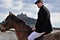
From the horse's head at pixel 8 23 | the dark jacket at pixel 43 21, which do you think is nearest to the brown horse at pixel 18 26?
the horse's head at pixel 8 23

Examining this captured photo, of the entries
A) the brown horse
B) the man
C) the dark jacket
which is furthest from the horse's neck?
the dark jacket

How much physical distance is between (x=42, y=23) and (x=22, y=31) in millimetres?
1034

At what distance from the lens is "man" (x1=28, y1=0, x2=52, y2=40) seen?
10188 millimetres

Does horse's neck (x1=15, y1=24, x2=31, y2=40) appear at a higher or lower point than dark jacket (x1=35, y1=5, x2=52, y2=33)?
lower

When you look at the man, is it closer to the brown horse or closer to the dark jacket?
the dark jacket

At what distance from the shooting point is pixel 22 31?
35.8 ft

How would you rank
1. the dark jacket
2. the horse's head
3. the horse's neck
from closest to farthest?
the dark jacket, the horse's neck, the horse's head

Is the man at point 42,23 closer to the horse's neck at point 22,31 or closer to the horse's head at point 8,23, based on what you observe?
the horse's neck at point 22,31

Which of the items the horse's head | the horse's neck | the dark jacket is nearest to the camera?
the dark jacket

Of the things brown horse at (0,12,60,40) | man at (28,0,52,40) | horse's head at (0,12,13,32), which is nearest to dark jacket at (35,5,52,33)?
man at (28,0,52,40)

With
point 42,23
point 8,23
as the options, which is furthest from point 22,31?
point 42,23

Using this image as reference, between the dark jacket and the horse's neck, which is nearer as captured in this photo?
the dark jacket

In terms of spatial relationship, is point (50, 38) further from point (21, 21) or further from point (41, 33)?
point (21, 21)

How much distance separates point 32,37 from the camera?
410 inches
